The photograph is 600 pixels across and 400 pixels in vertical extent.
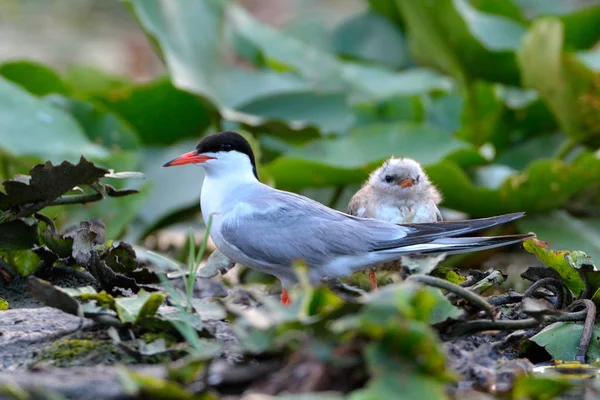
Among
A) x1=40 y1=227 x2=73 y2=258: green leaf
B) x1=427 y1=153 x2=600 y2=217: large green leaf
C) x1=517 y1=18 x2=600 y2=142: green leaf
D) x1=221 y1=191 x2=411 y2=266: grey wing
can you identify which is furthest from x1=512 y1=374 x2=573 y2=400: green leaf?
x1=517 y1=18 x2=600 y2=142: green leaf

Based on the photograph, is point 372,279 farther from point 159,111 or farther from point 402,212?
point 159,111

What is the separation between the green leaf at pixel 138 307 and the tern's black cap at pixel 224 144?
1400mm

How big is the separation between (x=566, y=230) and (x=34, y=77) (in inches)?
165

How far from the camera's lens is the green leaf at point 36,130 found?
19.3 feet

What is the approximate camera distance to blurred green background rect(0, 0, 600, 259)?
6.13 meters

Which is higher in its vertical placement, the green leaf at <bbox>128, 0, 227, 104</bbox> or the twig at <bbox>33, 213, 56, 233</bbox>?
the green leaf at <bbox>128, 0, 227, 104</bbox>

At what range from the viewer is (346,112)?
7379 millimetres

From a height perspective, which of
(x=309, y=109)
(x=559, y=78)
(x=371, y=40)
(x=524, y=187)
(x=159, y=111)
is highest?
(x=371, y=40)

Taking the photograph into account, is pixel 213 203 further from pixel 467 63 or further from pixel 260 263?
pixel 467 63

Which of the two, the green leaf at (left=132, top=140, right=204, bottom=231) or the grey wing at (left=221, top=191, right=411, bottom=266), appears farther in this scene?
the green leaf at (left=132, top=140, right=204, bottom=231)

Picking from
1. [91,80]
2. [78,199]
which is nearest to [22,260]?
[78,199]

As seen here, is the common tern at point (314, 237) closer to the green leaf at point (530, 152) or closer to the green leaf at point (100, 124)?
the green leaf at point (100, 124)

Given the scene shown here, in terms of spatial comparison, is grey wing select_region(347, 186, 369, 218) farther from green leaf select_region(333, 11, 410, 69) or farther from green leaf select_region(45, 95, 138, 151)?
green leaf select_region(333, 11, 410, 69)

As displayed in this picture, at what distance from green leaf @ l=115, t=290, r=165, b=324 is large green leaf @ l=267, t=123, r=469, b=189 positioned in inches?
126
